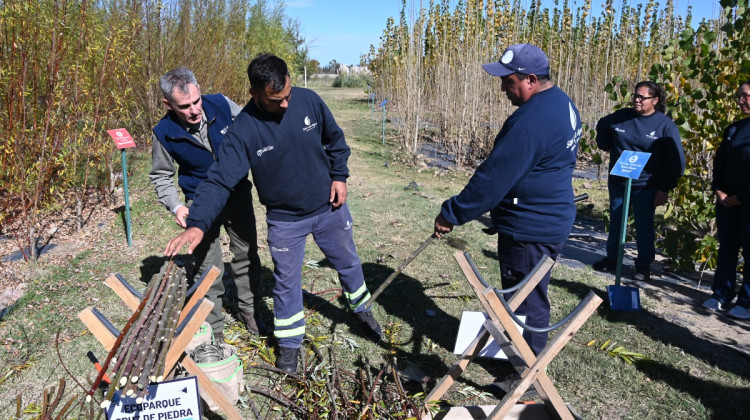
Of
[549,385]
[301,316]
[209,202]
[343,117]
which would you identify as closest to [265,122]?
[209,202]

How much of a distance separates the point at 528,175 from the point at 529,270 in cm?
56

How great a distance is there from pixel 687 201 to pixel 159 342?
5.26m

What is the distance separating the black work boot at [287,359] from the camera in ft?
10.7

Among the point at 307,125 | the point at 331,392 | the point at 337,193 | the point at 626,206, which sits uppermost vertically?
the point at 307,125

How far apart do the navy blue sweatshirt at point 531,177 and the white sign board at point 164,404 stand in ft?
5.04

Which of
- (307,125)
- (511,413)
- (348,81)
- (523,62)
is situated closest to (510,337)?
(511,413)

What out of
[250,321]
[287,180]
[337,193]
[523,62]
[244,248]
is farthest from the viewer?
[250,321]

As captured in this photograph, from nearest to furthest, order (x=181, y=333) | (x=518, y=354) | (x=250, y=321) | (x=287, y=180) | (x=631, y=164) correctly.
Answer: (x=181, y=333)
(x=518, y=354)
(x=287, y=180)
(x=250, y=321)
(x=631, y=164)

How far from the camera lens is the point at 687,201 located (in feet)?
17.7

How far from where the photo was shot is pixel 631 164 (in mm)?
4289

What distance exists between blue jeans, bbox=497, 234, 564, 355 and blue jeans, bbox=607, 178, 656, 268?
2.20 m

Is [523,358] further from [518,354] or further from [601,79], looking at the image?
[601,79]

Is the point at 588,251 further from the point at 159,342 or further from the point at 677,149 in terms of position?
the point at 159,342

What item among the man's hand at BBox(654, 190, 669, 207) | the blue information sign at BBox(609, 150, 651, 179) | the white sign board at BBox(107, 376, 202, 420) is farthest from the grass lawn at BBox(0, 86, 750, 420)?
the blue information sign at BBox(609, 150, 651, 179)
